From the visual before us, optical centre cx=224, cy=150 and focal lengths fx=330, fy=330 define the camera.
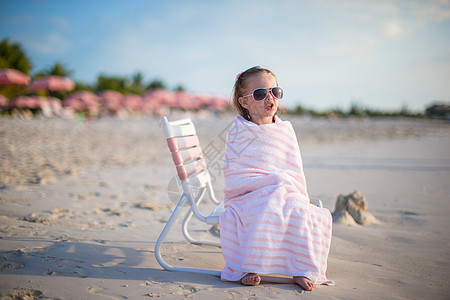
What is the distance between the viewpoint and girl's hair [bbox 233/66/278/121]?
7.43 ft

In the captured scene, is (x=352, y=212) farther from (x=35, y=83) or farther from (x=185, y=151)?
(x=35, y=83)

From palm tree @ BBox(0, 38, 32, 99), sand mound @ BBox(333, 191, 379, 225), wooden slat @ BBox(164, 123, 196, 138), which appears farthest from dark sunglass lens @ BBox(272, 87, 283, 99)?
palm tree @ BBox(0, 38, 32, 99)

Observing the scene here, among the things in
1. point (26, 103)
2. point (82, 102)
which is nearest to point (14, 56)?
point (82, 102)

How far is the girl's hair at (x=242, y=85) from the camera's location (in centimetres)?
226

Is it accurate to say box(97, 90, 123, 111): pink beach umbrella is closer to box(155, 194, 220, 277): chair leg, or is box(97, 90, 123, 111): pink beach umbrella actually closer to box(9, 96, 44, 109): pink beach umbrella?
box(9, 96, 44, 109): pink beach umbrella

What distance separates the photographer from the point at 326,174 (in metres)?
6.32

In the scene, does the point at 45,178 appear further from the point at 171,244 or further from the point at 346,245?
the point at 346,245

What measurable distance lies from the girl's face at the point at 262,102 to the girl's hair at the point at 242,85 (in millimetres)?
28

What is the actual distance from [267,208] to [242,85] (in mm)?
900

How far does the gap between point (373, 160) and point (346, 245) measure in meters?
5.92

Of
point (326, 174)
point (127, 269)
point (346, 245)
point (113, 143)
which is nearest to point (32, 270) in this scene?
point (127, 269)

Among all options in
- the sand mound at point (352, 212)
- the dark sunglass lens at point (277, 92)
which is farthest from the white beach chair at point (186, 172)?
the sand mound at point (352, 212)

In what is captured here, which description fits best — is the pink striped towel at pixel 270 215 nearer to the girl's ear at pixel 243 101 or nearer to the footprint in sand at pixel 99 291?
the girl's ear at pixel 243 101

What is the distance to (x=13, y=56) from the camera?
93.2ft
